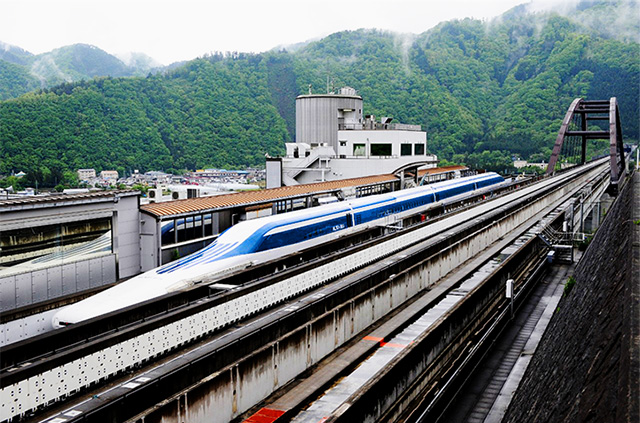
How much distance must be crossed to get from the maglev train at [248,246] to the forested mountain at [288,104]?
63.4m

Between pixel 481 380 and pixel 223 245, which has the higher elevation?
pixel 223 245

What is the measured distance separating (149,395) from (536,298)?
15773 millimetres

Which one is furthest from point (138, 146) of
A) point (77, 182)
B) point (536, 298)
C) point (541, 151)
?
point (536, 298)

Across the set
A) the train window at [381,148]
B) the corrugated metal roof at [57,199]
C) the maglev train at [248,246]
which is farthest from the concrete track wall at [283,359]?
the train window at [381,148]

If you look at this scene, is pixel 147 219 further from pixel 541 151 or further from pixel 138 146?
pixel 541 151

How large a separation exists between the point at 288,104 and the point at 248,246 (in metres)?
125

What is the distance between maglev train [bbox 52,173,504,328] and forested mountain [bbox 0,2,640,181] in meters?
63.4

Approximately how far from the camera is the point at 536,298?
21453 millimetres

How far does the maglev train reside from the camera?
15.8 m

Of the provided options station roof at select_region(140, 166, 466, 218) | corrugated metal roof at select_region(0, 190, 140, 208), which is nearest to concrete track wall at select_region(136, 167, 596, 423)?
station roof at select_region(140, 166, 466, 218)

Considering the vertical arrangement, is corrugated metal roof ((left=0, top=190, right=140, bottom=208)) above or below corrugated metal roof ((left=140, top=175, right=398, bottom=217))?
above

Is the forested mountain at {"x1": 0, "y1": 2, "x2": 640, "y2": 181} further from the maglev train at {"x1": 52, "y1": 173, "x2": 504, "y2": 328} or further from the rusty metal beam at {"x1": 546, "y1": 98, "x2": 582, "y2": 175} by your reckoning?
the maglev train at {"x1": 52, "y1": 173, "x2": 504, "y2": 328}

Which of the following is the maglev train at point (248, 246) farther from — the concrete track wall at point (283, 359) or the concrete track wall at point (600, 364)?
the concrete track wall at point (600, 364)

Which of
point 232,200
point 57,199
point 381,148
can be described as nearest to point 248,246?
point 232,200
